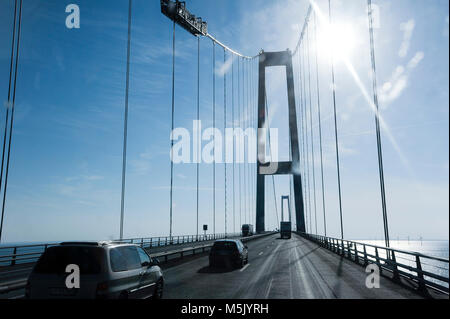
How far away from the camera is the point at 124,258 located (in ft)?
23.6

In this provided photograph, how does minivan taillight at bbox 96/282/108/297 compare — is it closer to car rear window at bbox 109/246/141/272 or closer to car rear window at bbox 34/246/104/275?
car rear window at bbox 34/246/104/275

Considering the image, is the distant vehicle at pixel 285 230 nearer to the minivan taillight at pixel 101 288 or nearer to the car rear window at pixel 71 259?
the car rear window at pixel 71 259

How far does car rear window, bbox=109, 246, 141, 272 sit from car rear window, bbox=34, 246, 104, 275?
0.91 feet

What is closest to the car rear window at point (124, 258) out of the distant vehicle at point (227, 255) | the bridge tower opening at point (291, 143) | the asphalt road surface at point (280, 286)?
the asphalt road surface at point (280, 286)

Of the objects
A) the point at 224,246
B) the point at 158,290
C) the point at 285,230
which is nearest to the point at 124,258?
the point at 158,290

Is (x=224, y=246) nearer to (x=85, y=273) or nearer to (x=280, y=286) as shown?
(x=280, y=286)

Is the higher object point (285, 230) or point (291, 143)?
point (291, 143)

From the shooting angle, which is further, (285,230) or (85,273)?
(285,230)

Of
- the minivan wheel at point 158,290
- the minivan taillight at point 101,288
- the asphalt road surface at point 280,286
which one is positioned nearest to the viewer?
the minivan taillight at point 101,288

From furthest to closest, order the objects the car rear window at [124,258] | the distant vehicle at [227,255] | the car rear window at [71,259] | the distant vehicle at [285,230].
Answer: the distant vehicle at [285,230] < the distant vehicle at [227,255] < the car rear window at [124,258] < the car rear window at [71,259]

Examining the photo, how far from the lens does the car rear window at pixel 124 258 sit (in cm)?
670

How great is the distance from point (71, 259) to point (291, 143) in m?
56.8

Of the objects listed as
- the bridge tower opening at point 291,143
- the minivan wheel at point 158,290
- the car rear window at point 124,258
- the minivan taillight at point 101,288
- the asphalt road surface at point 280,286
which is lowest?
the asphalt road surface at point 280,286
